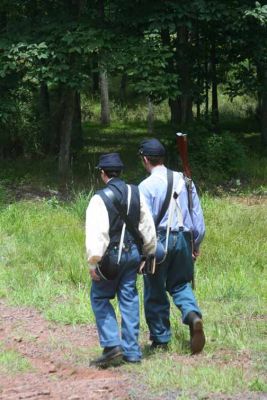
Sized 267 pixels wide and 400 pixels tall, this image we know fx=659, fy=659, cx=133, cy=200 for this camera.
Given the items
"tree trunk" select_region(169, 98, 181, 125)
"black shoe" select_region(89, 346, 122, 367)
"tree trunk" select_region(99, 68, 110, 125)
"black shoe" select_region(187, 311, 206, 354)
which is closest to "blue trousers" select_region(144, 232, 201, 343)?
"black shoe" select_region(187, 311, 206, 354)

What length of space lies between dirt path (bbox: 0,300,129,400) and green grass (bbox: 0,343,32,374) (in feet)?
0.20

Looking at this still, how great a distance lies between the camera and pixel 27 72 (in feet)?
46.5

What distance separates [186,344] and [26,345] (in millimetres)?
1553

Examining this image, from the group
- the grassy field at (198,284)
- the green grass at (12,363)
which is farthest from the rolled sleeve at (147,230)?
the green grass at (12,363)

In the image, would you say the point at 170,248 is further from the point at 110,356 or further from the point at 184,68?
the point at 184,68

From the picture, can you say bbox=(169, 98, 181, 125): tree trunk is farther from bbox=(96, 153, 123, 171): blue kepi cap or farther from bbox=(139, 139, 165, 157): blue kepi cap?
bbox=(96, 153, 123, 171): blue kepi cap

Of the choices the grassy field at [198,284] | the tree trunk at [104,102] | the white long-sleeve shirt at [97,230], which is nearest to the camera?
the grassy field at [198,284]

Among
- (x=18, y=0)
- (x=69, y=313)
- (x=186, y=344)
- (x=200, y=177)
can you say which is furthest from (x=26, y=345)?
(x=18, y=0)

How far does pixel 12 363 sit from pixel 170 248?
1.68m

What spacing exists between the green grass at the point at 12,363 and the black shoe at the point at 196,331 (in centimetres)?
140

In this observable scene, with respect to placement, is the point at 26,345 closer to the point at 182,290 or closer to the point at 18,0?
the point at 182,290

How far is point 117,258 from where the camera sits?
538 centimetres

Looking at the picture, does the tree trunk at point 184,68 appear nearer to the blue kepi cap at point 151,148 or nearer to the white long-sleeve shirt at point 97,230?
the blue kepi cap at point 151,148

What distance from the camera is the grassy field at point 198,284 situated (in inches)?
201
